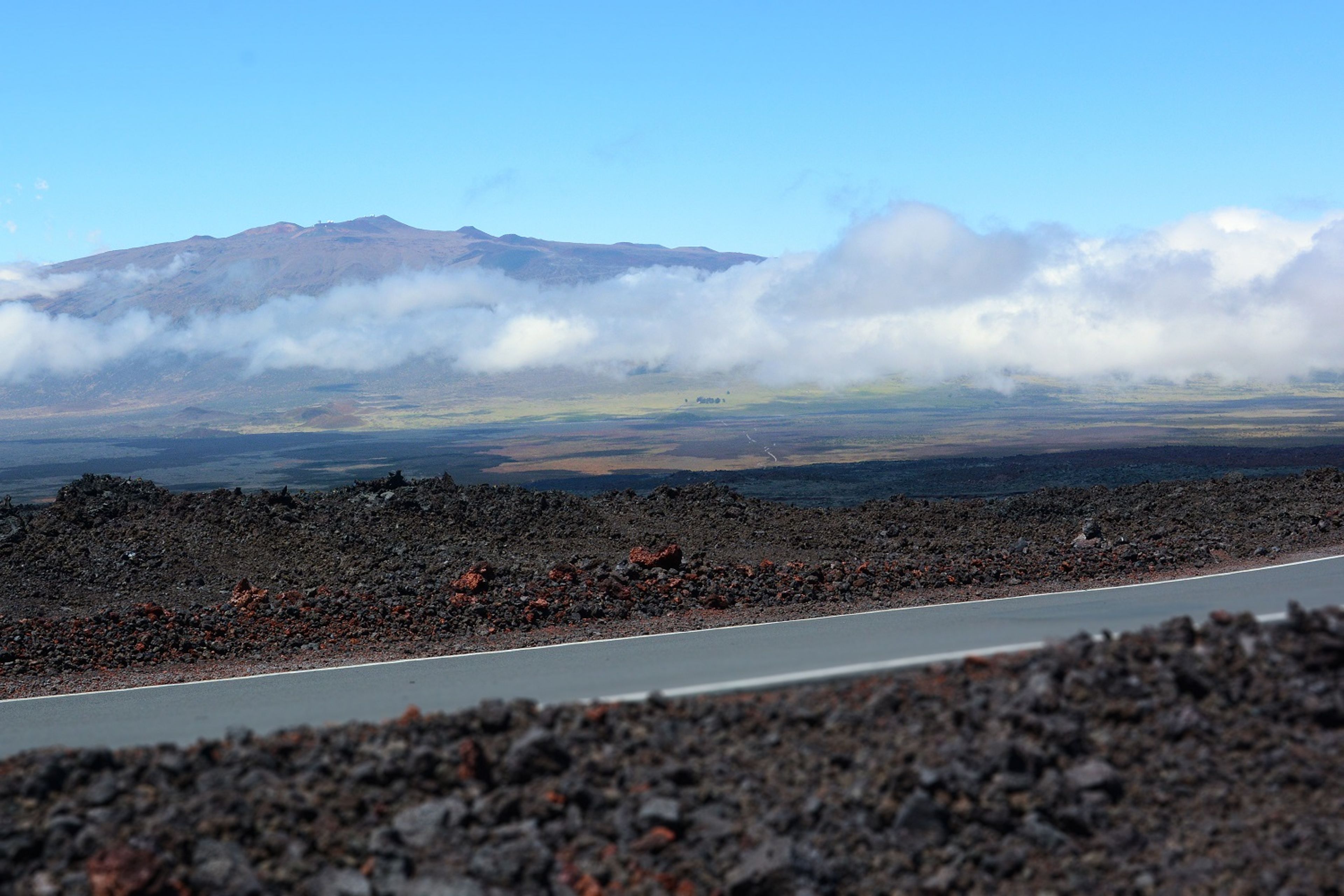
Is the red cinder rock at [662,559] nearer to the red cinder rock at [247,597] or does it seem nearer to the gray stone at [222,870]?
the red cinder rock at [247,597]

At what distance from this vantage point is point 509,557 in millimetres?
17266

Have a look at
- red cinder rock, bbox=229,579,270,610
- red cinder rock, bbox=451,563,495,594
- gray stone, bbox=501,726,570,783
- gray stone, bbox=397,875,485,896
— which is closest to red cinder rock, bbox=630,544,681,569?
red cinder rock, bbox=451,563,495,594

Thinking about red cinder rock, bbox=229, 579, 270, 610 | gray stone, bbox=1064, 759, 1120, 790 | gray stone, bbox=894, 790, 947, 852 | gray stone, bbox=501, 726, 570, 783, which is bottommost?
red cinder rock, bbox=229, 579, 270, 610

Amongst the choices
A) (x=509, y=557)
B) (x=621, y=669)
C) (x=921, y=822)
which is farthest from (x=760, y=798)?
(x=509, y=557)

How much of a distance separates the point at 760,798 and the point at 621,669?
3.51 meters

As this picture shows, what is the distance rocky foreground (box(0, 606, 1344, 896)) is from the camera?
182 inches

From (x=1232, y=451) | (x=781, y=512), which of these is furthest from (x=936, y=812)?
(x=1232, y=451)

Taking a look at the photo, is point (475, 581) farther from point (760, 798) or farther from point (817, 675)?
point (760, 798)

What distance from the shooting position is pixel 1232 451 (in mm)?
62781

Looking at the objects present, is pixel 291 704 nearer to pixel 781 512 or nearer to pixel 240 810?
pixel 240 810

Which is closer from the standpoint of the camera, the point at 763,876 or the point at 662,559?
the point at 763,876

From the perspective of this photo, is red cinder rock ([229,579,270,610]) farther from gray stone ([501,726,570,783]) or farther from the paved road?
gray stone ([501,726,570,783])

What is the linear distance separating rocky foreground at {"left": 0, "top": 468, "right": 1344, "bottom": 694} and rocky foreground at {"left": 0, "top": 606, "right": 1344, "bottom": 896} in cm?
553

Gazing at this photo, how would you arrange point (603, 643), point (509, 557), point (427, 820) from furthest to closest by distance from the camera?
point (509, 557), point (603, 643), point (427, 820)
